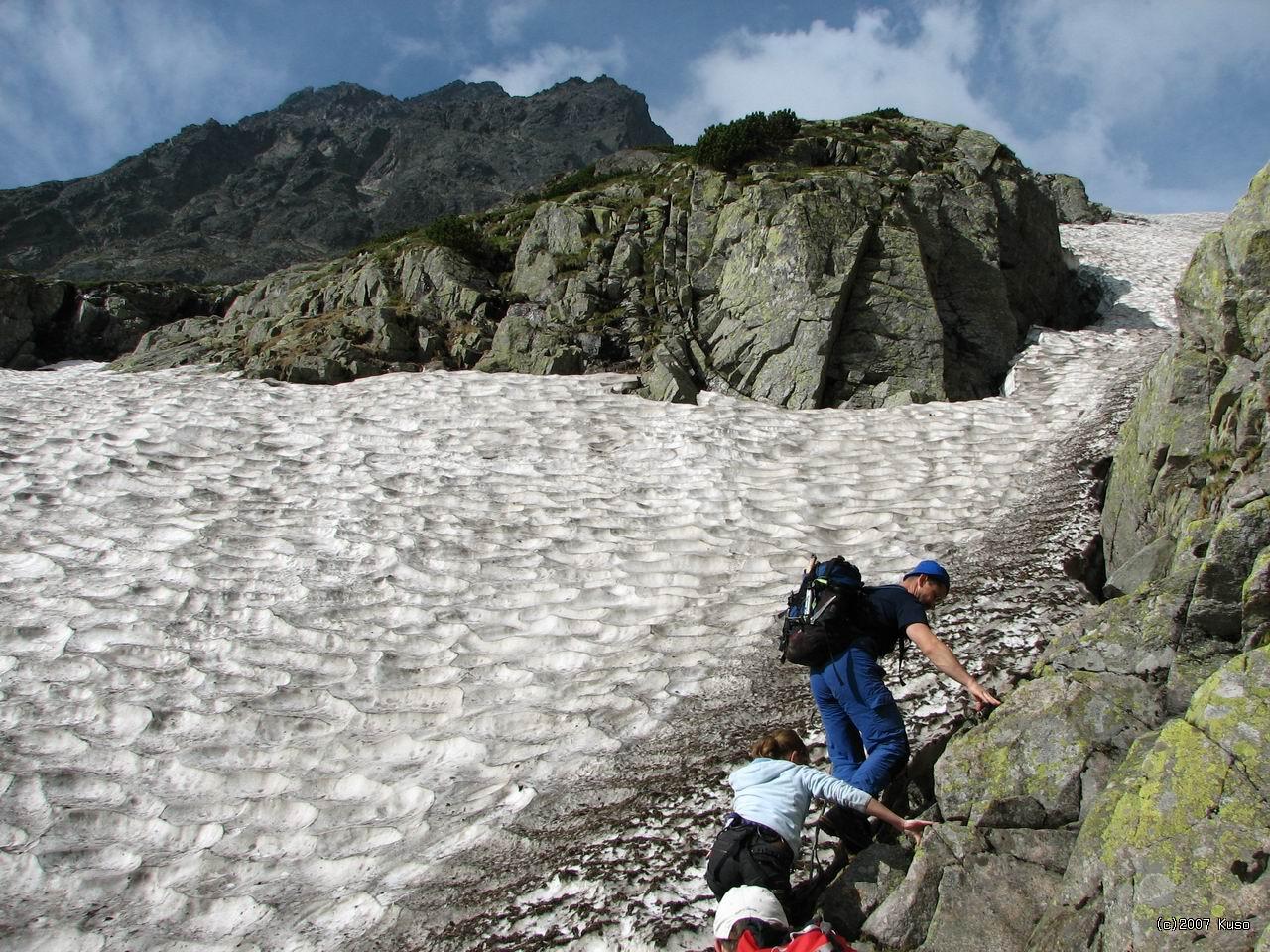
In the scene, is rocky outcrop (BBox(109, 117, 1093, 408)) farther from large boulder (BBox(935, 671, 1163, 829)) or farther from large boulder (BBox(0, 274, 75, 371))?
large boulder (BBox(935, 671, 1163, 829))

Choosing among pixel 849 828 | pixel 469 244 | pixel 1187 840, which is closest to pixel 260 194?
pixel 469 244

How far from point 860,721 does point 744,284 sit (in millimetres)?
16070

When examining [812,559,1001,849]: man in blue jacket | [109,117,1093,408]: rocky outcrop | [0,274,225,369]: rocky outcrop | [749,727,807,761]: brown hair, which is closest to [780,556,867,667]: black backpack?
[812,559,1001,849]: man in blue jacket

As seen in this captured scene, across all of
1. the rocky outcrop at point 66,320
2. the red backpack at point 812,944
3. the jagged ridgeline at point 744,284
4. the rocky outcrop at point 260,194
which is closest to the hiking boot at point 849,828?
the red backpack at point 812,944

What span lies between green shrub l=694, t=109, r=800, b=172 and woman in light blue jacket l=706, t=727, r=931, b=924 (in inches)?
835

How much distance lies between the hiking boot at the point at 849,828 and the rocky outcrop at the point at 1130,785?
0.50m

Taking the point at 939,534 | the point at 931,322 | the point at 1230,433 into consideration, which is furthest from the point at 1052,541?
the point at 931,322

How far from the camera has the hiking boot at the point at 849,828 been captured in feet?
17.3

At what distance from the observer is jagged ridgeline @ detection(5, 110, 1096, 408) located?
61.9 feet

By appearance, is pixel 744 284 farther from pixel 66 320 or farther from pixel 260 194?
pixel 260 194

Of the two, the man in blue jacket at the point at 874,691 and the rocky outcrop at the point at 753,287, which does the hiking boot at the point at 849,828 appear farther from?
the rocky outcrop at the point at 753,287

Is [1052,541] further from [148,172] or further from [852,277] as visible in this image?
[148,172]

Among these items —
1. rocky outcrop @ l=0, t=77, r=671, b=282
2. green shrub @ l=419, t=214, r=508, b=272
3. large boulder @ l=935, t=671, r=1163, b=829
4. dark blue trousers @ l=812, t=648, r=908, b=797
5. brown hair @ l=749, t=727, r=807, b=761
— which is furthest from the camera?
rocky outcrop @ l=0, t=77, r=671, b=282

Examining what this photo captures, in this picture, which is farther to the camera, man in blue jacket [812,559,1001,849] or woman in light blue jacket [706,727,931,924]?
man in blue jacket [812,559,1001,849]
